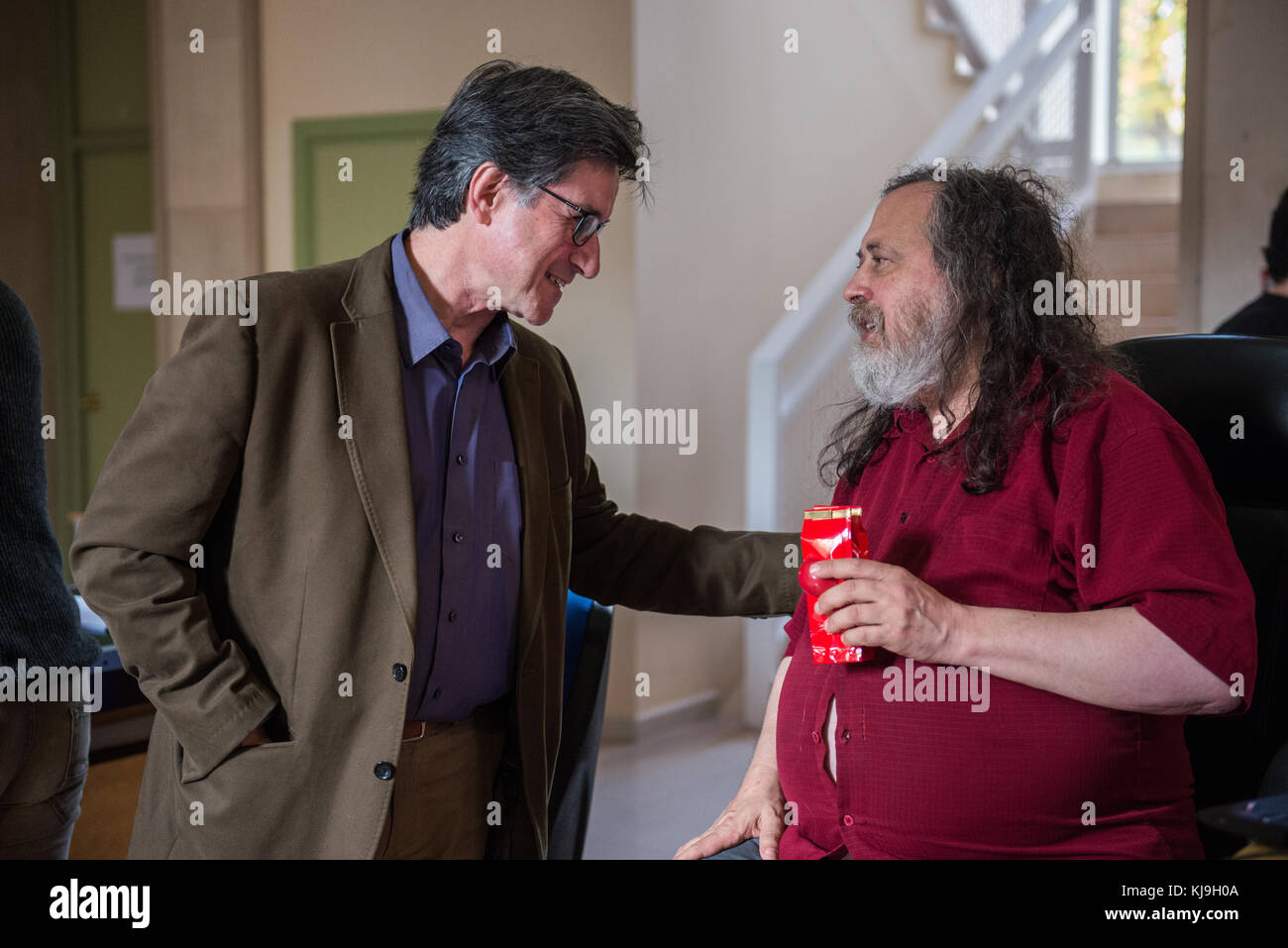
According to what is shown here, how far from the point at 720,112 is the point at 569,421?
3.41 metres

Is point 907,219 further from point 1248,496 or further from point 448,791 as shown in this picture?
point 448,791

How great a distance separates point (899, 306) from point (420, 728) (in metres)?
0.92

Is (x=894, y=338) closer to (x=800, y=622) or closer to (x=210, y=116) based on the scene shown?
(x=800, y=622)

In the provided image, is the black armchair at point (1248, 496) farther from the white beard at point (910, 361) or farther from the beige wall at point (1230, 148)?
the beige wall at point (1230, 148)

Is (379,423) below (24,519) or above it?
above

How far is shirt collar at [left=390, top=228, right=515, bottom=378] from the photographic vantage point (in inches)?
67.6

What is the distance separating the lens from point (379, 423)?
5.35 ft

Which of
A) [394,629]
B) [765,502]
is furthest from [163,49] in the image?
[394,629]

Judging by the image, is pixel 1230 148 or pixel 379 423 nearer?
pixel 379 423

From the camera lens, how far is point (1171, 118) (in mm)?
8070

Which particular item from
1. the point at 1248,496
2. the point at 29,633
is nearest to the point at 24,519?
the point at 29,633
